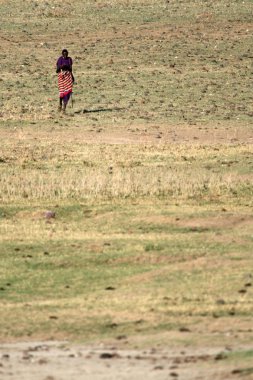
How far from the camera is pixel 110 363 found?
1215cm

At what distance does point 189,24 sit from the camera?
52.0 metres

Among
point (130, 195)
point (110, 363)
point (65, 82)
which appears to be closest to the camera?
point (110, 363)

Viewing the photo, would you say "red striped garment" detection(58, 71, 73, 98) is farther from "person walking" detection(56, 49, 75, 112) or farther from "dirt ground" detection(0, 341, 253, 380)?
"dirt ground" detection(0, 341, 253, 380)

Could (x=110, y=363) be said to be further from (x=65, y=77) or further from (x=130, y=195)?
(x=65, y=77)

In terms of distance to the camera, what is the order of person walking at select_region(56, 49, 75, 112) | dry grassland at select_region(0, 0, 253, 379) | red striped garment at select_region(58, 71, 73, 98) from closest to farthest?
dry grassland at select_region(0, 0, 253, 379), person walking at select_region(56, 49, 75, 112), red striped garment at select_region(58, 71, 73, 98)

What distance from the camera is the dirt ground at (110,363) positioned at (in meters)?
11.6

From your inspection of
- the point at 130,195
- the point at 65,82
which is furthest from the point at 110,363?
the point at 65,82

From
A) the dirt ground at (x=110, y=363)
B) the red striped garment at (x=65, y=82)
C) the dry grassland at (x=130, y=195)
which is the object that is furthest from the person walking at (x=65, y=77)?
the dirt ground at (x=110, y=363)

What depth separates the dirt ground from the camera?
1158 centimetres

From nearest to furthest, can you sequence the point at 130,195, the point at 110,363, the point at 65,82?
the point at 110,363 → the point at 130,195 → the point at 65,82

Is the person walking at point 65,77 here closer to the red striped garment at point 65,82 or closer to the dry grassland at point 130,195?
the red striped garment at point 65,82

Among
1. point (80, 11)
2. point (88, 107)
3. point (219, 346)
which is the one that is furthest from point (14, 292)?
point (80, 11)

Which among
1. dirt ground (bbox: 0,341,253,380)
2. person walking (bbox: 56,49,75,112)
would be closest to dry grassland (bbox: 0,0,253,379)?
dirt ground (bbox: 0,341,253,380)

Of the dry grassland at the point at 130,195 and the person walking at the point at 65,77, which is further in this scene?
the person walking at the point at 65,77
